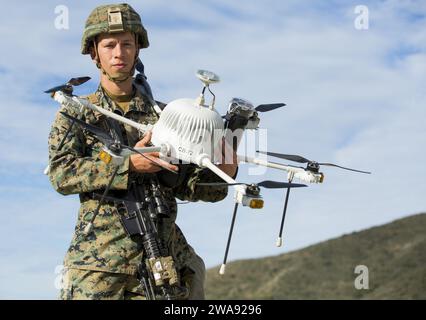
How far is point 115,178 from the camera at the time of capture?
8.17m

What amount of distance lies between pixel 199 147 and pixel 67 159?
4.58 feet

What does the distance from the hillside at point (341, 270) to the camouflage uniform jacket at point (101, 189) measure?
39325 millimetres

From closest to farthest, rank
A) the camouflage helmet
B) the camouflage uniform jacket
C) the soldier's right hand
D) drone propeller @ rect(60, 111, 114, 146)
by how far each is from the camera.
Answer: drone propeller @ rect(60, 111, 114, 146) → the soldier's right hand → the camouflage uniform jacket → the camouflage helmet

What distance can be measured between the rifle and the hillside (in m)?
39.6

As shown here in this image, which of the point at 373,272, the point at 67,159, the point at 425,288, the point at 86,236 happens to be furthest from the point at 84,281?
the point at 373,272

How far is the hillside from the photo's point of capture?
1961 inches

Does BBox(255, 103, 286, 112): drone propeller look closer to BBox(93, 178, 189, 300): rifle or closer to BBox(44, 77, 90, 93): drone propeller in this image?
BBox(93, 178, 189, 300): rifle

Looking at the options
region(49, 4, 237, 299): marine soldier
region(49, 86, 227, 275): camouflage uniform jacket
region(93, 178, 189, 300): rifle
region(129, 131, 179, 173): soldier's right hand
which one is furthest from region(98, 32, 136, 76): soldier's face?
region(93, 178, 189, 300): rifle

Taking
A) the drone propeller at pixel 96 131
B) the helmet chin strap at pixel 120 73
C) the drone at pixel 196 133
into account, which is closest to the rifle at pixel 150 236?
the drone at pixel 196 133

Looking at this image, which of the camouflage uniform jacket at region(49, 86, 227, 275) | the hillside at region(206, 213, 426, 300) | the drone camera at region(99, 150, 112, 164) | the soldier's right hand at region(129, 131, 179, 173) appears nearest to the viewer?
the drone camera at region(99, 150, 112, 164)

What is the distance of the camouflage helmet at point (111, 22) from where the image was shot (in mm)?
8531

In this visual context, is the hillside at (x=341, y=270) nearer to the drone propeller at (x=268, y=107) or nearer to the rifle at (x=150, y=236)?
the drone propeller at (x=268, y=107)

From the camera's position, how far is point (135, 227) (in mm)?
8391

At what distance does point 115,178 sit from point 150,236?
0.71 metres
